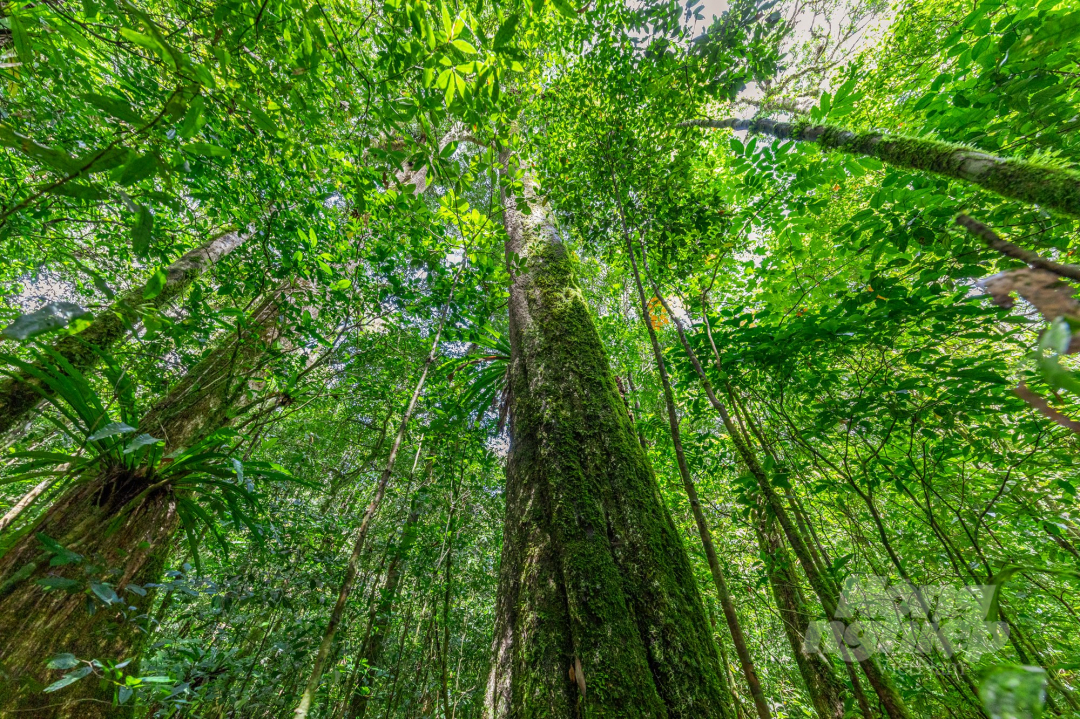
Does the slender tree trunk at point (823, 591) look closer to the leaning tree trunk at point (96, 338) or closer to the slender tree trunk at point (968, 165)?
the slender tree trunk at point (968, 165)

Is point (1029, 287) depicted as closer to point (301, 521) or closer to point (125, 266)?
point (301, 521)

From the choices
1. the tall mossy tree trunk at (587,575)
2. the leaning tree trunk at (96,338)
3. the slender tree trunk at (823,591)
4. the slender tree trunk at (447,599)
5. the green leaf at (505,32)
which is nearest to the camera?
the tall mossy tree trunk at (587,575)

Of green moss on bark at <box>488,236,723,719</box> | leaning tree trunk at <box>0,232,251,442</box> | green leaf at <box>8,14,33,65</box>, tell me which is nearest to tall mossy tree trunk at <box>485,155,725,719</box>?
green moss on bark at <box>488,236,723,719</box>

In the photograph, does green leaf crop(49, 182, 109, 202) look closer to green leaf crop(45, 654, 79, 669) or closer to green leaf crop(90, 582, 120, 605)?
green leaf crop(90, 582, 120, 605)

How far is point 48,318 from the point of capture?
0.60 meters

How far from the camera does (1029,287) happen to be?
0.40 meters

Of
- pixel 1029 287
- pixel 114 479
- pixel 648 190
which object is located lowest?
pixel 1029 287

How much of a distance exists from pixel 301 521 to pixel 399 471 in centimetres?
206

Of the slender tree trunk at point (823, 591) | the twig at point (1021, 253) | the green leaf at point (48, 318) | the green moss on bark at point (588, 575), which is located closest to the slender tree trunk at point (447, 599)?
the green moss on bark at point (588, 575)

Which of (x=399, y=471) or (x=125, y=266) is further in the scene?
(x=399, y=471)

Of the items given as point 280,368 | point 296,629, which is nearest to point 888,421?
point 280,368

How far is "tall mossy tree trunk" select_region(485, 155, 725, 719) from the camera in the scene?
0.96 meters

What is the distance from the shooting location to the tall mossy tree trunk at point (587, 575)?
957mm

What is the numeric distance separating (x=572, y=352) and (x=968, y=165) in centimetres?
211
